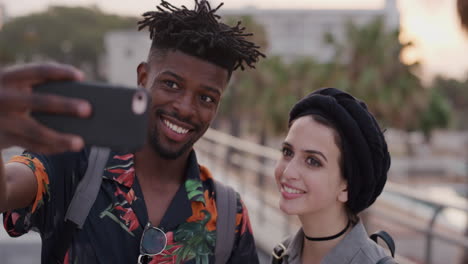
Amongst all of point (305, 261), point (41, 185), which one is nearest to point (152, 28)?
point (41, 185)

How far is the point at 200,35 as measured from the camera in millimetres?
1821

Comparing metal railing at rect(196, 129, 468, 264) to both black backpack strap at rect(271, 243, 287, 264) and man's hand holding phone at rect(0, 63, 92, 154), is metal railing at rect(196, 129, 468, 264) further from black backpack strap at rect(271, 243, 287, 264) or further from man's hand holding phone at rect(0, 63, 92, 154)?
man's hand holding phone at rect(0, 63, 92, 154)

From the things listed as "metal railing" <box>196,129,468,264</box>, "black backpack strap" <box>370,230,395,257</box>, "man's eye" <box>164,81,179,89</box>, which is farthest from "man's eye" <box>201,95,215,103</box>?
"metal railing" <box>196,129,468,264</box>

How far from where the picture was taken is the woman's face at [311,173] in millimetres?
1799

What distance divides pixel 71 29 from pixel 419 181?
120ft

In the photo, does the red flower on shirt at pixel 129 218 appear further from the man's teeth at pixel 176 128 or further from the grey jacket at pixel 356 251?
the grey jacket at pixel 356 251

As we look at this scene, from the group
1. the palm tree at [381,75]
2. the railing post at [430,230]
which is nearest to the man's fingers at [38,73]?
the railing post at [430,230]

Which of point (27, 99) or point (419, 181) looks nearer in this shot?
point (27, 99)

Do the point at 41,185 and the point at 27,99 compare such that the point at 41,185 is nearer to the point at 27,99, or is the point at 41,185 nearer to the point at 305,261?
the point at 27,99

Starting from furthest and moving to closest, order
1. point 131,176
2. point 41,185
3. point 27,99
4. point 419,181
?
point 419,181
point 131,176
point 41,185
point 27,99

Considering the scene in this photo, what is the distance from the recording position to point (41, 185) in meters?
1.62

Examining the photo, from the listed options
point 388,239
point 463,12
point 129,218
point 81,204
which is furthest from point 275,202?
point 463,12

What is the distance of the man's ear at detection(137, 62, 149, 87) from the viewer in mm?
1954

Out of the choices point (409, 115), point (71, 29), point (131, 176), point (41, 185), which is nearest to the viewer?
point (41, 185)
